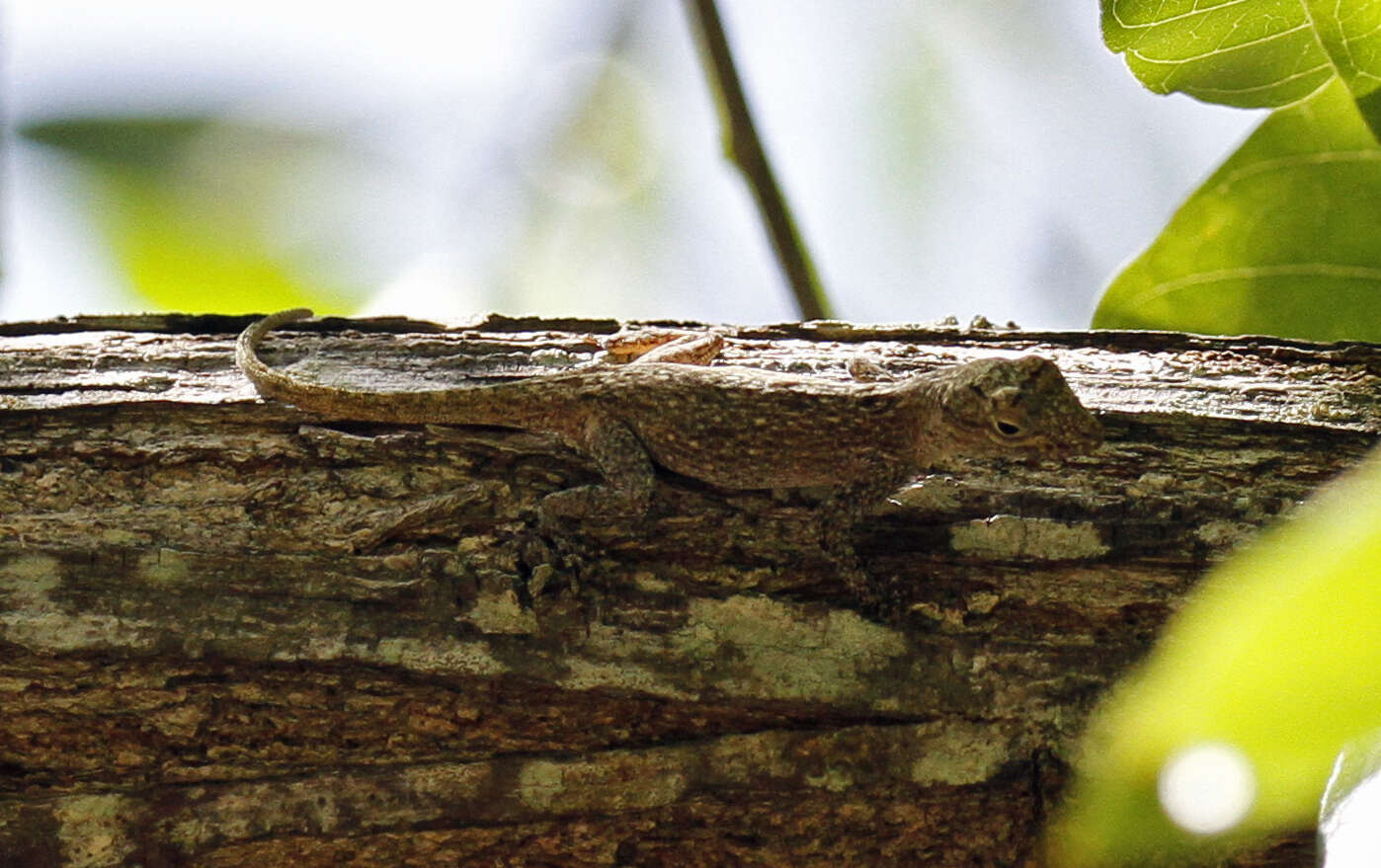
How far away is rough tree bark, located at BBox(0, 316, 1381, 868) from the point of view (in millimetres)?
2975

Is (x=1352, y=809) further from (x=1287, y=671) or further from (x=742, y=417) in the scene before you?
(x=742, y=417)

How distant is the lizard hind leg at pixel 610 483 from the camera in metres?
3.54

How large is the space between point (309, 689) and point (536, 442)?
1.14m

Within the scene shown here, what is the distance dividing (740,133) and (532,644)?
2188 mm

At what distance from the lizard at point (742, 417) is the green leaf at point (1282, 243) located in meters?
0.46

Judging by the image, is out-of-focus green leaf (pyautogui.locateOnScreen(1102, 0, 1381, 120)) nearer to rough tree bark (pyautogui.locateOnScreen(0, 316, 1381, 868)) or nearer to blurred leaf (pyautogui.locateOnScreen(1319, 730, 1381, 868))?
rough tree bark (pyautogui.locateOnScreen(0, 316, 1381, 868))

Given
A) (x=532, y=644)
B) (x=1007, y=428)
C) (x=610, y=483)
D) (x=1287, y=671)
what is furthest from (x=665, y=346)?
(x=1287, y=671)

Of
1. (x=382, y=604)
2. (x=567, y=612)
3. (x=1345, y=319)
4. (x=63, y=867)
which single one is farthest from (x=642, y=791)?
(x=1345, y=319)

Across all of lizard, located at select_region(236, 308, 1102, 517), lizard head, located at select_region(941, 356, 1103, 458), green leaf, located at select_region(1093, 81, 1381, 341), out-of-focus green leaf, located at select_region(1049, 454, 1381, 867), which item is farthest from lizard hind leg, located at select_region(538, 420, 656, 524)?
out-of-focus green leaf, located at select_region(1049, 454, 1381, 867)

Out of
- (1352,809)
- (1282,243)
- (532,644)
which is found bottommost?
(1352,809)

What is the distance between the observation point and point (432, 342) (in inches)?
162

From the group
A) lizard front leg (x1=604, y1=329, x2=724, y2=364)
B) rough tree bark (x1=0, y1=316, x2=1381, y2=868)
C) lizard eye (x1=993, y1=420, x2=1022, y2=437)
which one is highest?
lizard front leg (x1=604, y1=329, x2=724, y2=364)

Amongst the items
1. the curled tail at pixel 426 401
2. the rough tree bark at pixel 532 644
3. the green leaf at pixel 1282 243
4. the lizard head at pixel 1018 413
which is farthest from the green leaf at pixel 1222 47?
the curled tail at pixel 426 401

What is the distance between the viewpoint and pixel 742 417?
3883 millimetres
